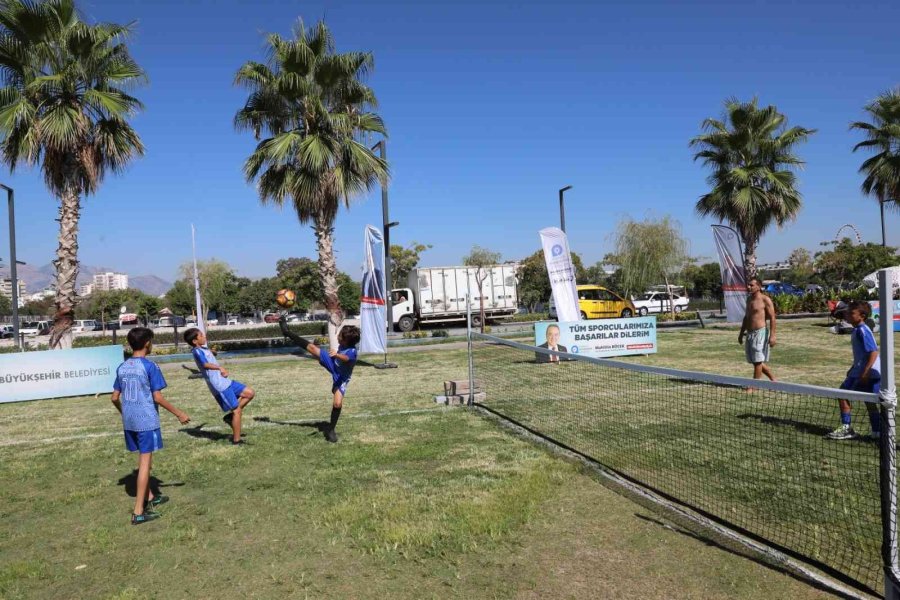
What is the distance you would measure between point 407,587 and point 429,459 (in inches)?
120

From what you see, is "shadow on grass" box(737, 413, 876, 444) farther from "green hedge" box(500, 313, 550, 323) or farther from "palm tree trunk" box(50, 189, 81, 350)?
"green hedge" box(500, 313, 550, 323)

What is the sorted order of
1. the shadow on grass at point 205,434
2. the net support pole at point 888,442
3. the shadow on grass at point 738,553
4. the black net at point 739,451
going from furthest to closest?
the shadow on grass at point 205,434 → the black net at point 739,451 → the shadow on grass at point 738,553 → the net support pole at point 888,442

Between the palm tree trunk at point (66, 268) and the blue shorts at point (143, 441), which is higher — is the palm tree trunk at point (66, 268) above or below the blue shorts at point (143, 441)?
above

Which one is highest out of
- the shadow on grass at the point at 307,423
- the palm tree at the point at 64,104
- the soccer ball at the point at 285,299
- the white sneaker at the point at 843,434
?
the palm tree at the point at 64,104

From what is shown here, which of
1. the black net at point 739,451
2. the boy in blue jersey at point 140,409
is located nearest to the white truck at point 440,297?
the black net at point 739,451

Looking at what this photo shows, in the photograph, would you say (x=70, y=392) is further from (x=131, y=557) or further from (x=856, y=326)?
(x=856, y=326)

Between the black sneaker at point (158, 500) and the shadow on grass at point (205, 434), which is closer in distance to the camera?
the black sneaker at point (158, 500)

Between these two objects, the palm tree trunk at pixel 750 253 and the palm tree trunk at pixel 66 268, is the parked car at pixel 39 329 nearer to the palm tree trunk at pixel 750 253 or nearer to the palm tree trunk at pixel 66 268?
the palm tree trunk at pixel 66 268

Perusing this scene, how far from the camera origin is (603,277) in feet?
198

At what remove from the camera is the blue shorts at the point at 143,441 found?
5465 millimetres

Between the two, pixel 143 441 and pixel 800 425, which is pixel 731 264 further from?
pixel 143 441

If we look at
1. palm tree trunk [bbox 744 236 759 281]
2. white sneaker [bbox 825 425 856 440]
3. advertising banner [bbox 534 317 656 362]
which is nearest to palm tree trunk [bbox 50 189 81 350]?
advertising banner [bbox 534 317 656 362]

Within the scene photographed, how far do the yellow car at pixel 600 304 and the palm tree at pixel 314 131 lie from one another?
15.0 meters

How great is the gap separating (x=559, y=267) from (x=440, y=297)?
1744 centimetres
